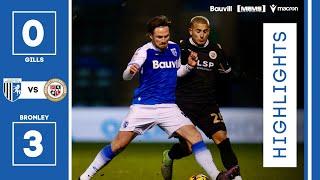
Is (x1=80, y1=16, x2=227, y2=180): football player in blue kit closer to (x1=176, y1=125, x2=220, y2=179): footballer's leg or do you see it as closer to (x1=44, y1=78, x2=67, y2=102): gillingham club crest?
(x1=176, y1=125, x2=220, y2=179): footballer's leg

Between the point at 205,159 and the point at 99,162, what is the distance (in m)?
0.61

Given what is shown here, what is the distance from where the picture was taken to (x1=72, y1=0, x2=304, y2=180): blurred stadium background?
338cm

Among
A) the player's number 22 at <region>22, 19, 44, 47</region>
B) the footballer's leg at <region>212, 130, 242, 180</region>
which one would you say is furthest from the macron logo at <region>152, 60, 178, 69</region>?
the player's number 22 at <region>22, 19, 44, 47</region>

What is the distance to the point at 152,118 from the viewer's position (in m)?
3.41

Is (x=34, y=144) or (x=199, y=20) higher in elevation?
(x=199, y=20)

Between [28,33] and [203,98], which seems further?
[203,98]

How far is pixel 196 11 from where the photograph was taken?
133 inches

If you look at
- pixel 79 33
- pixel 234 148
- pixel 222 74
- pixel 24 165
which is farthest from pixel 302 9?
pixel 24 165

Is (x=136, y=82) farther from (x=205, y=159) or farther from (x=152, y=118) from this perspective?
(x=205, y=159)

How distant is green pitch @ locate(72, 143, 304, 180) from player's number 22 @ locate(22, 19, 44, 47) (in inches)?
24.4

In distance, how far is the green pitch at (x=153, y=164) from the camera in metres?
3.43

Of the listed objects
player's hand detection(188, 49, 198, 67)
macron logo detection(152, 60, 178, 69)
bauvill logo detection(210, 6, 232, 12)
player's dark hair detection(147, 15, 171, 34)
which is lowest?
macron logo detection(152, 60, 178, 69)
